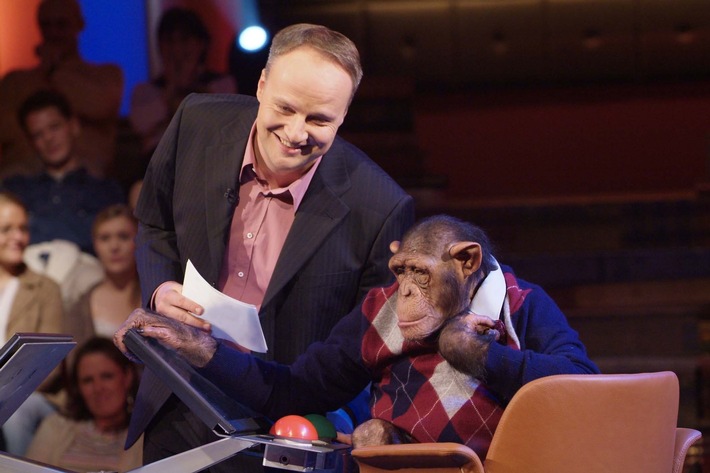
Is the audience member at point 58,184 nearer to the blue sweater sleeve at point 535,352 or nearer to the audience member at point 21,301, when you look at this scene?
the audience member at point 21,301

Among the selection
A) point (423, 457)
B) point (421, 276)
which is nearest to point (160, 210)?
point (421, 276)

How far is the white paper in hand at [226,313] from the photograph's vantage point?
5.86 feet

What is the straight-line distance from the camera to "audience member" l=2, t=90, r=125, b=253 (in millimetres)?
4227

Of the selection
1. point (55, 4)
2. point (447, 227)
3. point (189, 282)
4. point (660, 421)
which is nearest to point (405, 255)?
point (447, 227)

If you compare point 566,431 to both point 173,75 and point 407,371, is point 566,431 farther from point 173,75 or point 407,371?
point 173,75

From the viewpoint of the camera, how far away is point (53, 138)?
4.29 metres

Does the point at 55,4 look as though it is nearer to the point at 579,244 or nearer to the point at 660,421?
the point at 579,244

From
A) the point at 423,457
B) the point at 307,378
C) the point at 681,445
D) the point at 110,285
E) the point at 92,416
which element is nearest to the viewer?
the point at 423,457

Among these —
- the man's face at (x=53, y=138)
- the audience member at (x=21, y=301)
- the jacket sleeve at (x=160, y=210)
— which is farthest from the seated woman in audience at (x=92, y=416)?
the jacket sleeve at (x=160, y=210)

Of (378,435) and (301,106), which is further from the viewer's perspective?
(301,106)

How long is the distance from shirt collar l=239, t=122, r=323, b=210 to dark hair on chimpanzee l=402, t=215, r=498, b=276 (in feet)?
0.92

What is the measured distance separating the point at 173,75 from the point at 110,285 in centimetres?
89

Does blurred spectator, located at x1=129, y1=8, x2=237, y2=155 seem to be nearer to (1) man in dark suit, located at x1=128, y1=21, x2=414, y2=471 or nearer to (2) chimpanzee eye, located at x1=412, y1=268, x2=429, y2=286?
(1) man in dark suit, located at x1=128, y1=21, x2=414, y2=471

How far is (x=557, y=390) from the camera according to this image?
1558mm
